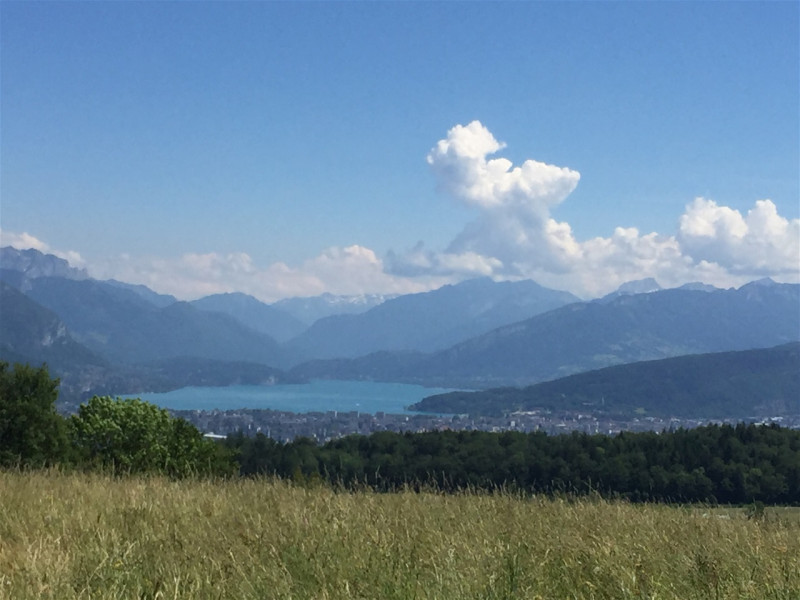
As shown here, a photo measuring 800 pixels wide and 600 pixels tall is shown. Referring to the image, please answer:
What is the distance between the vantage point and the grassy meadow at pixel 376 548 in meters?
4.89

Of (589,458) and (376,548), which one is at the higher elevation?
(376,548)

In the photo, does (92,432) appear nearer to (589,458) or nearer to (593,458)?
(589,458)

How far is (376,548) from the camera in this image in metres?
5.77

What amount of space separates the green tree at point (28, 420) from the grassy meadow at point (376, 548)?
1876cm

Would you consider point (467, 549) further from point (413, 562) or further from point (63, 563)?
point (63, 563)

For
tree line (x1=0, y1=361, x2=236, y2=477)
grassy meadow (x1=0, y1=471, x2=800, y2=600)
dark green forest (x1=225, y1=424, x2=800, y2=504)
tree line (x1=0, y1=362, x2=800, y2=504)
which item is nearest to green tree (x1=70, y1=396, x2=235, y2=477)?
tree line (x1=0, y1=361, x2=236, y2=477)

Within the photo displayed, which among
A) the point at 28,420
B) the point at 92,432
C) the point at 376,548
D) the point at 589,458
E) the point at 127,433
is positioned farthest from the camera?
the point at 589,458

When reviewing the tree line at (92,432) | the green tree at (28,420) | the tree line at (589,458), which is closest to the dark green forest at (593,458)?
the tree line at (589,458)

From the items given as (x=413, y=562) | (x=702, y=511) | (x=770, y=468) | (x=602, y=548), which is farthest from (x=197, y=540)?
(x=770, y=468)

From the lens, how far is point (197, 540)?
20.5 feet

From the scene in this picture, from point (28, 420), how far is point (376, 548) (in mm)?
23849

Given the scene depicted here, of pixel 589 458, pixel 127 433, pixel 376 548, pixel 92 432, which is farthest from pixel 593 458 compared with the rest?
pixel 376 548

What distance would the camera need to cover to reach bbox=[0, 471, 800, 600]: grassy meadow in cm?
489

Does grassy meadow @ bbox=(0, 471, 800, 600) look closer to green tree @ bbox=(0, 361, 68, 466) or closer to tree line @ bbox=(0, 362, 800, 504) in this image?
green tree @ bbox=(0, 361, 68, 466)
